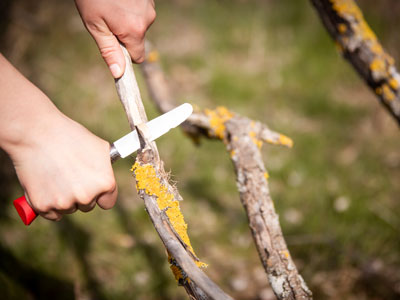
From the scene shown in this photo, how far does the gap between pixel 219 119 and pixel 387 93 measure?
1093 millimetres

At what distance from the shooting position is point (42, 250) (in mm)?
2562

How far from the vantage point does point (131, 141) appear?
1.17m

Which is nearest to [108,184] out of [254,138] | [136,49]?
[136,49]

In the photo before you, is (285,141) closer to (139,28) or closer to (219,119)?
(219,119)

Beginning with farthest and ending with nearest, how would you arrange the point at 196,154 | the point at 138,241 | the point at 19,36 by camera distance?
1. the point at 19,36
2. the point at 196,154
3. the point at 138,241

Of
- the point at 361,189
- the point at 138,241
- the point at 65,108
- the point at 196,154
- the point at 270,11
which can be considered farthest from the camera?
the point at 270,11

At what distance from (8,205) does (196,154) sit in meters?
1.98

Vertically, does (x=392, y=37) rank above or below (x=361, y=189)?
above

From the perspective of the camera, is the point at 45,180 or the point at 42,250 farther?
the point at 42,250

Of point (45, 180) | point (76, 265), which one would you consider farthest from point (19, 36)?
point (45, 180)

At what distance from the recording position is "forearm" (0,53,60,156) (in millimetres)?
967

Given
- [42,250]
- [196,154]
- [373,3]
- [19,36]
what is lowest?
[42,250]

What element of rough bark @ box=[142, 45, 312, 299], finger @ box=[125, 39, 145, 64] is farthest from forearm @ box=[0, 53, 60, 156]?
rough bark @ box=[142, 45, 312, 299]

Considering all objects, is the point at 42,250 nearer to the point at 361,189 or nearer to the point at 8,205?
the point at 8,205
